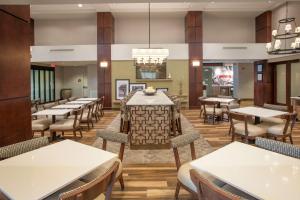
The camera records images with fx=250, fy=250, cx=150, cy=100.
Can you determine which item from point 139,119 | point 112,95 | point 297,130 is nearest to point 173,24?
point 112,95

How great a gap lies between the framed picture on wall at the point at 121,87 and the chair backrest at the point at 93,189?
9.68 meters

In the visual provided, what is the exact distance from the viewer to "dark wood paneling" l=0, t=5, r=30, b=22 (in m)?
3.05

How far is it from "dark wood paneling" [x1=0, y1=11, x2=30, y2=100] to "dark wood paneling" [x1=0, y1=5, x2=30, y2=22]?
0.06 metres

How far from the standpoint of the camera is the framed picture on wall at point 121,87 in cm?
1136

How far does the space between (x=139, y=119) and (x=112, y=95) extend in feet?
22.3

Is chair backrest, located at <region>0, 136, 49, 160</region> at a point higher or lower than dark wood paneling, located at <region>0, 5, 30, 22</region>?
lower

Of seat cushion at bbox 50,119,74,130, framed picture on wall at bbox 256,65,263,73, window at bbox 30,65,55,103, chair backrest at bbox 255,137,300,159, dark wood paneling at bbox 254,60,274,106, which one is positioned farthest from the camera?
window at bbox 30,65,55,103

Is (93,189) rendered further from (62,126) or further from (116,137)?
(62,126)

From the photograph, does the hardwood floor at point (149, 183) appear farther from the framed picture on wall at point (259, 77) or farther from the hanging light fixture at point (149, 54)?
the framed picture on wall at point (259, 77)

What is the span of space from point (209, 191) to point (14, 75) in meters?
2.82

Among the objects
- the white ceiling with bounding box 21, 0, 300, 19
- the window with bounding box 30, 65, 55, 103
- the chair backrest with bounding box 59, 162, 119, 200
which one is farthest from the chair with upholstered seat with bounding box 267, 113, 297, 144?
the window with bounding box 30, 65, 55, 103

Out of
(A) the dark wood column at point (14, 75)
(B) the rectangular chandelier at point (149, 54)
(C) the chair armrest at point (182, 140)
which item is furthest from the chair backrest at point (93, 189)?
(B) the rectangular chandelier at point (149, 54)

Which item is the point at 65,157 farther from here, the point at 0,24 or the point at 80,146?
the point at 0,24

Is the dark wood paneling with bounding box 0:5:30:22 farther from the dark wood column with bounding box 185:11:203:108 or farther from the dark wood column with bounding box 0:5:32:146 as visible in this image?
the dark wood column with bounding box 185:11:203:108
